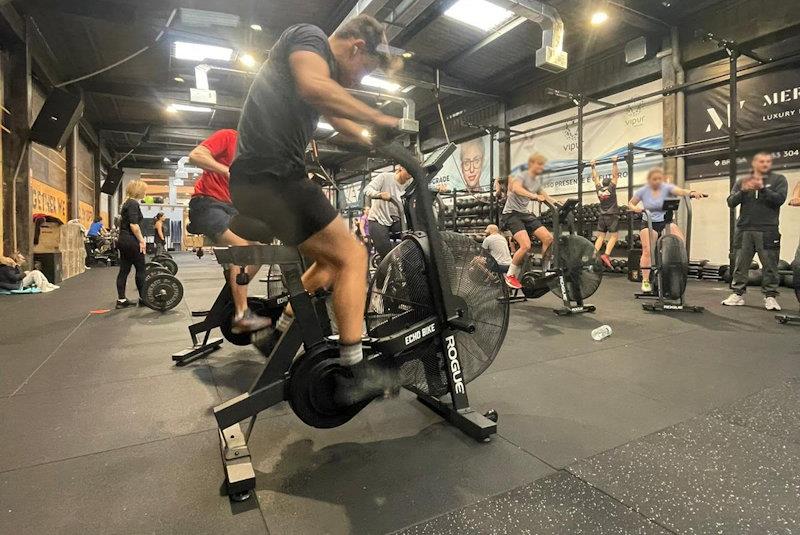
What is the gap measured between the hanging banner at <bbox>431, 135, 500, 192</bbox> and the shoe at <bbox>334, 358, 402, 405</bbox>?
8664 mm

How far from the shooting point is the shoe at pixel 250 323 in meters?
2.36

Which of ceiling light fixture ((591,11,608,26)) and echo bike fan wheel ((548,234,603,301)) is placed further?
ceiling light fixture ((591,11,608,26))

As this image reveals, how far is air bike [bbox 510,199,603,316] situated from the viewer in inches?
152

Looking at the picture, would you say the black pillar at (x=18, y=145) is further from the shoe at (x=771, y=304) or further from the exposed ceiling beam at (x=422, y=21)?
the shoe at (x=771, y=304)

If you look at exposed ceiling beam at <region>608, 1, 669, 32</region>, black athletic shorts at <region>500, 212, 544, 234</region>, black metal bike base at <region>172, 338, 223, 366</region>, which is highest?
exposed ceiling beam at <region>608, 1, 669, 32</region>

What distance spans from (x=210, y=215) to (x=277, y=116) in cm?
152

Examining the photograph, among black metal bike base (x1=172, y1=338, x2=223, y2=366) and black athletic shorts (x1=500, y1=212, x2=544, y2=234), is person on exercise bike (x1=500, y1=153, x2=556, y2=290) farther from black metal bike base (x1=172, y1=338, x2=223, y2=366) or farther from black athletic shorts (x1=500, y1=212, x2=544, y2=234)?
black metal bike base (x1=172, y1=338, x2=223, y2=366)

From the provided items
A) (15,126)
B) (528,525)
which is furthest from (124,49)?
(528,525)

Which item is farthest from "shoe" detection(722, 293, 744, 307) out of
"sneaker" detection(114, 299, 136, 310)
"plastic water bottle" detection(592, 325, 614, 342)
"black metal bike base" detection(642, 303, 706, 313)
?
"sneaker" detection(114, 299, 136, 310)

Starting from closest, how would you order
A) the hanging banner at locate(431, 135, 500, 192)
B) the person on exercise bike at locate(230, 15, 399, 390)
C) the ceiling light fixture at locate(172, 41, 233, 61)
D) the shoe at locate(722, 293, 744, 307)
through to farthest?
the person on exercise bike at locate(230, 15, 399, 390), the shoe at locate(722, 293, 744, 307), the ceiling light fixture at locate(172, 41, 233, 61), the hanging banner at locate(431, 135, 500, 192)

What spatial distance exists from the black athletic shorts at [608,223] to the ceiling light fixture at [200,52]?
664 centimetres

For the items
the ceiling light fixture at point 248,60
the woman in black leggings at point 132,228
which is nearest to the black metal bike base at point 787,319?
the woman in black leggings at point 132,228

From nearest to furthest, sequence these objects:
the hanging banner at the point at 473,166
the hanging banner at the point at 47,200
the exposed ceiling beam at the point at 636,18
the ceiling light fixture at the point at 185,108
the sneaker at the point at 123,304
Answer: the sneaker at the point at 123,304, the exposed ceiling beam at the point at 636,18, the hanging banner at the point at 47,200, the hanging banner at the point at 473,166, the ceiling light fixture at the point at 185,108

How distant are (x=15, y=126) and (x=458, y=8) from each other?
689 cm
